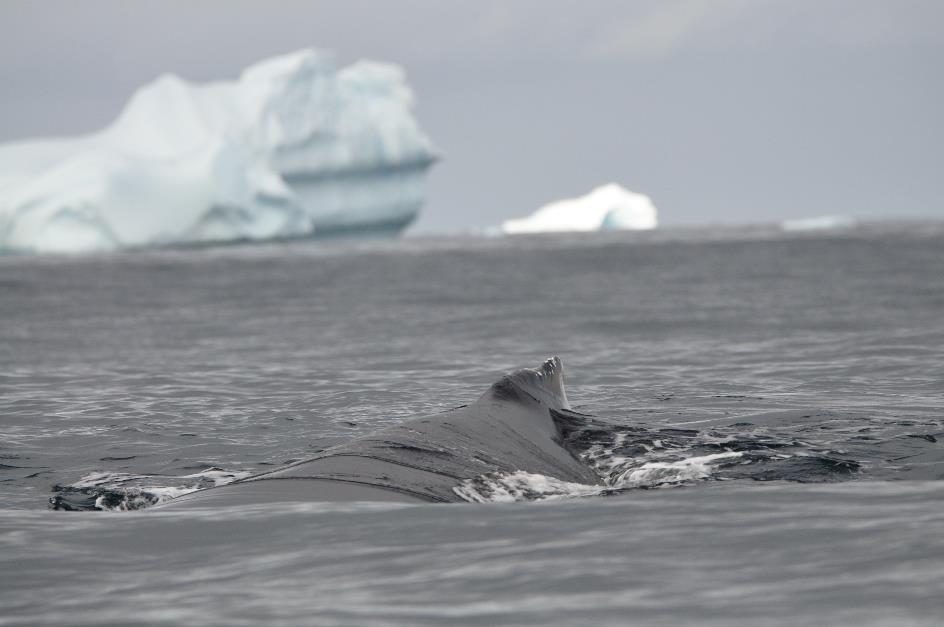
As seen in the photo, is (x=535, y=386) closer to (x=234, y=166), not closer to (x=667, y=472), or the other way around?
(x=667, y=472)

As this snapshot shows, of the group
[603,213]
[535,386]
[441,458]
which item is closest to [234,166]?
[603,213]

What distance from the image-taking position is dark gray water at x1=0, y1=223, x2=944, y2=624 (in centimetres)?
323

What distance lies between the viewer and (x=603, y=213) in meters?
73.6

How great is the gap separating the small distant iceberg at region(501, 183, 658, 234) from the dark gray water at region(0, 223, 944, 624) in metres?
48.2

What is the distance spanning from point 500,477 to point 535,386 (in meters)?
2.08

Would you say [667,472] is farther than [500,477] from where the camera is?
Yes

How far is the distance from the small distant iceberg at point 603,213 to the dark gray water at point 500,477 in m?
48.2

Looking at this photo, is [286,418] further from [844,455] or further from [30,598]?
[30,598]

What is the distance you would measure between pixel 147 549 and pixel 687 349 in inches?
416

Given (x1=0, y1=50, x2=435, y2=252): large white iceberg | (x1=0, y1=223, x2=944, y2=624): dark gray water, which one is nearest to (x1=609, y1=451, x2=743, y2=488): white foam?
(x1=0, y1=223, x2=944, y2=624): dark gray water

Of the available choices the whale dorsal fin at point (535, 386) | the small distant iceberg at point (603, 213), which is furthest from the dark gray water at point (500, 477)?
the small distant iceberg at point (603, 213)

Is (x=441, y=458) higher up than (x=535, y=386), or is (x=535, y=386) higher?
(x=535, y=386)

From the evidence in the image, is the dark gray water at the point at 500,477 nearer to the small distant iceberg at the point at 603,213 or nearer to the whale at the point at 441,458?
the whale at the point at 441,458

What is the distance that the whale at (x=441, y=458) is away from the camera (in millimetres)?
4910
